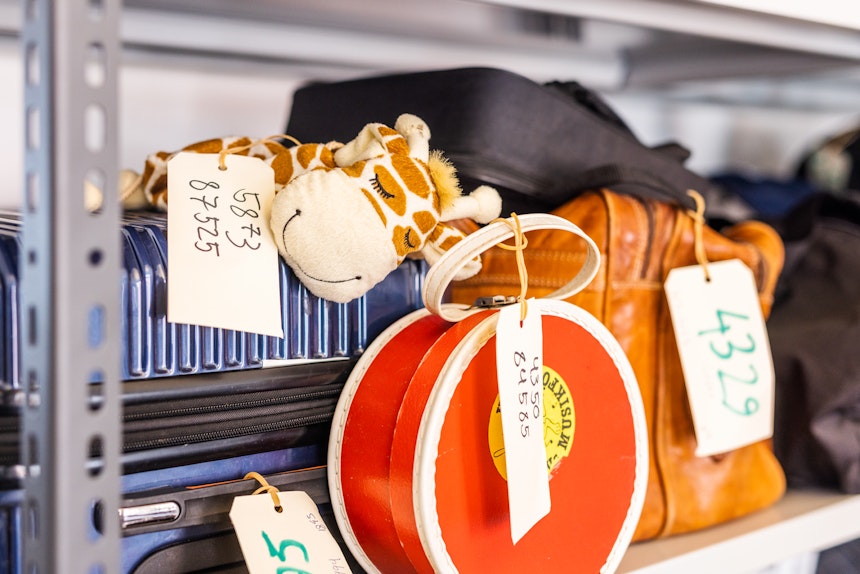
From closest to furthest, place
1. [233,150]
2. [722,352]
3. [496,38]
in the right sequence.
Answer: [233,150] < [722,352] < [496,38]

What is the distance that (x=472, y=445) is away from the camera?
527mm

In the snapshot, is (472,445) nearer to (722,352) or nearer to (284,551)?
(284,551)

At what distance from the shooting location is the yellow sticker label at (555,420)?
1.82 ft

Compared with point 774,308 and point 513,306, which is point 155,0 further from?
point 774,308

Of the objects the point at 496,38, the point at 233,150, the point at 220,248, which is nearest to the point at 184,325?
the point at 220,248

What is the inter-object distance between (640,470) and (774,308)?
1.17 feet

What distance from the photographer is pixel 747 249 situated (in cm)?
75

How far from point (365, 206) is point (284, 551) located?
0.71ft

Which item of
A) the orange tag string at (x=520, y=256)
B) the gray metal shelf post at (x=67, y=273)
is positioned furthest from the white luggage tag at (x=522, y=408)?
the gray metal shelf post at (x=67, y=273)

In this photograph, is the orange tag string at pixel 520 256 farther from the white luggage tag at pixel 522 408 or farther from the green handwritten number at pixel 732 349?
the green handwritten number at pixel 732 349

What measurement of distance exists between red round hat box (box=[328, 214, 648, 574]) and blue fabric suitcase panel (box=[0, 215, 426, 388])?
2 cm

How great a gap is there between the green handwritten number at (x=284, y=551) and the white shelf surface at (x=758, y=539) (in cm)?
25

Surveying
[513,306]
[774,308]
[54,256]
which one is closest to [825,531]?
[774,308]

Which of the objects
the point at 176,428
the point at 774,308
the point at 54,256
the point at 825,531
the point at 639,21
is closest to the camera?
the point at 54,256
